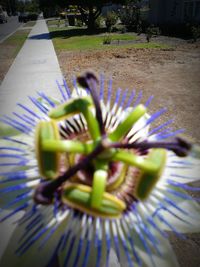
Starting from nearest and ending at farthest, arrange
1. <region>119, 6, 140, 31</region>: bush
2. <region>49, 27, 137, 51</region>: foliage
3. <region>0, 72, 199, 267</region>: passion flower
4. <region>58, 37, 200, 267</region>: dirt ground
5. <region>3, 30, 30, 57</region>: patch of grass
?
<region>0, 72, 199, 267</region>: passion flower < <region>58, 37, 200, 267</region>: dirt ground < <region>3, 30, 30, 57</region>: patch of grass < <region>49, 27, 137, 51</region>: foliage < <region>119, 6, 140, 31</region>: bush

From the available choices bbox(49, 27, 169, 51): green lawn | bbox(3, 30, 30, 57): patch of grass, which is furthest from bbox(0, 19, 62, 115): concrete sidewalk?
bbox(49, 27, 169, 51): green lawn

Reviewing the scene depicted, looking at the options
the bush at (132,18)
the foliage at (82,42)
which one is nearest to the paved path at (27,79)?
the foliage at (82,42)

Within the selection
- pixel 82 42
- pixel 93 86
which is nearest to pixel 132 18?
pixel 82 42

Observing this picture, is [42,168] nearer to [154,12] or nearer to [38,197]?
[38,197]

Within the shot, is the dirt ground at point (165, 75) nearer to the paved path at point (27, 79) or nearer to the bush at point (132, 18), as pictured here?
the paved path at point (27, 79)

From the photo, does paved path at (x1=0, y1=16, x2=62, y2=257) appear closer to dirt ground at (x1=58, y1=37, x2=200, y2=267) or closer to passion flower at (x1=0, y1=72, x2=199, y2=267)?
dirt ground at (x1=58, y1=37, x2=200, y2=267)

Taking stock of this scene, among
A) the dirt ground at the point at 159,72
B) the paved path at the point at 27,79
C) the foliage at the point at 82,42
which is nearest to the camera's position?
the dirt ground at the point at 159,72

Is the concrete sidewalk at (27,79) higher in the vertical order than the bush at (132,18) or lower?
higher

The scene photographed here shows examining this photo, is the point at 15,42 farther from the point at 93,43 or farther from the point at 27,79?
the point at 27,79
